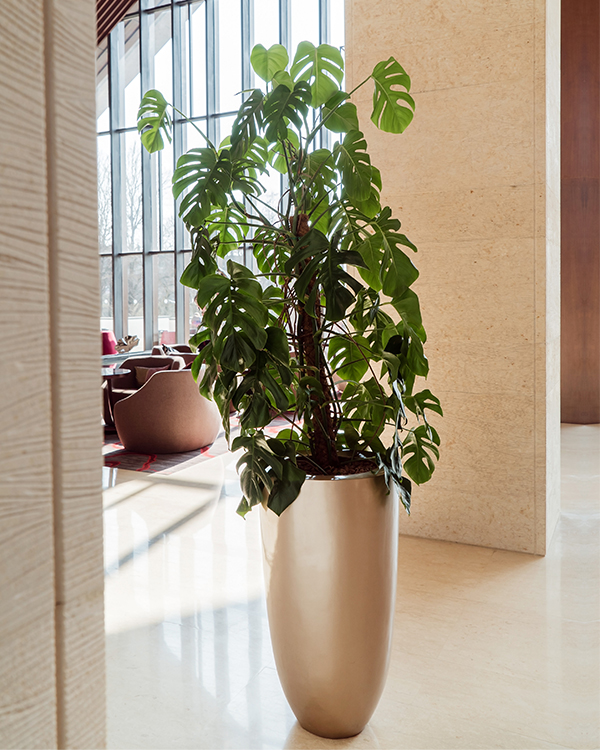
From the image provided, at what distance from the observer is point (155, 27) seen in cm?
1298

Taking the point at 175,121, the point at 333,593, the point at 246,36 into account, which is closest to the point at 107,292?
the point at 175,121

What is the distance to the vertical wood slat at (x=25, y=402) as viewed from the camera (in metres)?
0.70

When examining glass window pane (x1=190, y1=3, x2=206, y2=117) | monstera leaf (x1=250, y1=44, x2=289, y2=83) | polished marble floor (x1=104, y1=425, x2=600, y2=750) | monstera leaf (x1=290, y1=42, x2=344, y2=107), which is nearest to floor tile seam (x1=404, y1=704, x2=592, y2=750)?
polished marble floor (x1=104, y1=425, x2=600, y2=750)

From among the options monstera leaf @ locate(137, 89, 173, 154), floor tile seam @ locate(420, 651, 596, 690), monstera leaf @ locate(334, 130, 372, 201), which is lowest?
floor tile seam @ locate(420, 651, 596, 690)

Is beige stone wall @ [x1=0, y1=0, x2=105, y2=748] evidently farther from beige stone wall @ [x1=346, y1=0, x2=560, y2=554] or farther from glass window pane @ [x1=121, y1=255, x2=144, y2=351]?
glass window pane @ [x1=121, y1=255, x2=144, y2=351]

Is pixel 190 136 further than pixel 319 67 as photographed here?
Yes

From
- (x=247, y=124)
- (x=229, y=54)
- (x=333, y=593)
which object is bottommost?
(x=333, y=593)

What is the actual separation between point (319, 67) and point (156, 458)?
438cm

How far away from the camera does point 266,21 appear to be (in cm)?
1165

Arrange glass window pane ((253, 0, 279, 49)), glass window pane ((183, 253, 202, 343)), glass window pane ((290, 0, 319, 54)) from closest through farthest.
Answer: glass window pane ((290, 0, 319, 54)) < glass window pane ((253, 0, 279, 49)) < glass window pane ((183, 253, 202, 343))

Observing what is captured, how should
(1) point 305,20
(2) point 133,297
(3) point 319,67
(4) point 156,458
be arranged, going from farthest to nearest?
(2) point 133,297
(1) point 305,20
(4) point 156,458
(3) point 319,67

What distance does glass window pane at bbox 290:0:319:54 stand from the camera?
1127 centimetres

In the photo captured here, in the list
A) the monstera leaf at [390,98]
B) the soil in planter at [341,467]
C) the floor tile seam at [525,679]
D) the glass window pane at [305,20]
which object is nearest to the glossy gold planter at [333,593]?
the soil in planter at [341,467]

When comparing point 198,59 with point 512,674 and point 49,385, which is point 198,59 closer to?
point 512,674
